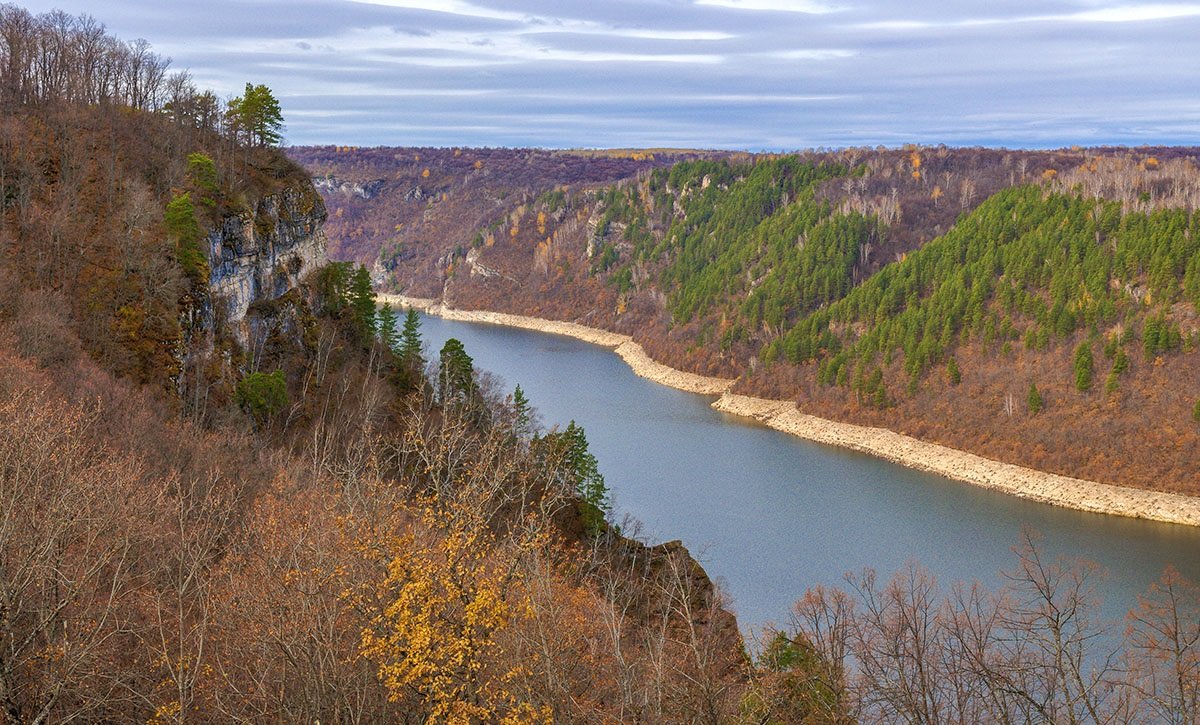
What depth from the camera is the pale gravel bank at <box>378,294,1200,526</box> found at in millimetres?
41688

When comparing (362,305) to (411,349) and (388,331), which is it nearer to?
(388,331)

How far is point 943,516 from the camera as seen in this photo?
130 ft

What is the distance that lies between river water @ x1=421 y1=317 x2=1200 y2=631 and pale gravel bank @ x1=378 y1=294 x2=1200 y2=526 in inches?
40.7

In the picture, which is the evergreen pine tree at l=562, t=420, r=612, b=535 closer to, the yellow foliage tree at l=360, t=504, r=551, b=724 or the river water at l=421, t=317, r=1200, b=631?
the river water at l=421, t=317, r=1200, b=631

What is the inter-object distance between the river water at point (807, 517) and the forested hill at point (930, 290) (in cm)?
683

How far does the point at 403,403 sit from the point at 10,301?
48.7 feet

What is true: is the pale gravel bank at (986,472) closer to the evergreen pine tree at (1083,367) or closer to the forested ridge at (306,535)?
the evergreen pine tree at (1083,367)

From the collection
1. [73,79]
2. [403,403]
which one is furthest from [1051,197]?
[73,79]

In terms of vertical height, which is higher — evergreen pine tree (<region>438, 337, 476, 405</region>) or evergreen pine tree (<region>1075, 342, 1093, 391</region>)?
evergreen pine tree (<region>1075, 342, 1093, 391</region>)

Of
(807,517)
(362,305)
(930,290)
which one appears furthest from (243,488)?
(930,290)

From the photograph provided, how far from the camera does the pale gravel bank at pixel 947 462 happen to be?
137 ft

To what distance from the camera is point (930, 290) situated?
6988 cm

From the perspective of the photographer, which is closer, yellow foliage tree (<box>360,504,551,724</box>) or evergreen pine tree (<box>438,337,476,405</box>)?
yellow foliage tree (<box>360,504,551,724</box>)

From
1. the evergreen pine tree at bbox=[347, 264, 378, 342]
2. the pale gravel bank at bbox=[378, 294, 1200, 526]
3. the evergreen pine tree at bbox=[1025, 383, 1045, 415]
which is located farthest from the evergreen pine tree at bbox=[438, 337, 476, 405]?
the evergreen pine tree at bbox=[1025, 383, 1045, 415]
